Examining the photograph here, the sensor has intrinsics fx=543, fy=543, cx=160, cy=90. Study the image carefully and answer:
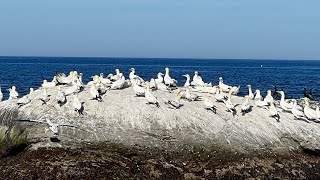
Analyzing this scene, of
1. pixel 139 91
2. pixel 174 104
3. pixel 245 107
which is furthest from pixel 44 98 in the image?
pixel 245 107

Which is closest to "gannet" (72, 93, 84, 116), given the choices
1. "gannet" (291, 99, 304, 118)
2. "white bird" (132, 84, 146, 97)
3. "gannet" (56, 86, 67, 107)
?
"gannet" (56, 86, 67, 107)

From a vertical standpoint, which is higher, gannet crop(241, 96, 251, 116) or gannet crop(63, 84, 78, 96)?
gannet crop(63, 84, 78, 96)

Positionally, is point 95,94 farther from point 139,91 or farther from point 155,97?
point 155,97

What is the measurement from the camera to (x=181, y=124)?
68.1 feet

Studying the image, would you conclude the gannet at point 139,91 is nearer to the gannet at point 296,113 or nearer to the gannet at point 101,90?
the gannet at point 101,90

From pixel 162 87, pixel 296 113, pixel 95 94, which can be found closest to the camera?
pixel 95 94

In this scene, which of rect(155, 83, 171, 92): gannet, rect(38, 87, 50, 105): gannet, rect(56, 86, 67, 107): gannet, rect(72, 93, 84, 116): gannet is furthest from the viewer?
rect(155, 83, 171, 92): gannet

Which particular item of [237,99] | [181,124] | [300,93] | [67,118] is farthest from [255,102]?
[300,93]

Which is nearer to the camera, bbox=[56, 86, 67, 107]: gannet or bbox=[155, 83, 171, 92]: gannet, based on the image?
bbox=[56, 86, 67, 107]: gannet

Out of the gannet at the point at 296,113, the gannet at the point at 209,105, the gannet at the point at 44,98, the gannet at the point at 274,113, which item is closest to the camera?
the gannet at the point at 44,98

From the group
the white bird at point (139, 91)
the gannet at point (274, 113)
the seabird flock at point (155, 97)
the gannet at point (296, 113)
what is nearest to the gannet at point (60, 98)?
the seabird flock at point (155, 97)

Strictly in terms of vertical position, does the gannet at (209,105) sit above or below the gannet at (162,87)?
below

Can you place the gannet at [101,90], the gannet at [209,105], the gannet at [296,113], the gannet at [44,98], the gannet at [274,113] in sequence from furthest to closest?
the gannet at [296,113]
the gannet at [274,113]
the gannet at [101,90]
the gannet at [209,105]
the gannet at [44,98]

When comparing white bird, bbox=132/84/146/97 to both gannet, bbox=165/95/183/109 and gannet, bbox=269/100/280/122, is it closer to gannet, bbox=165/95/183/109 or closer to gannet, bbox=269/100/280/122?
gannet, bbox=165/95/183/109
